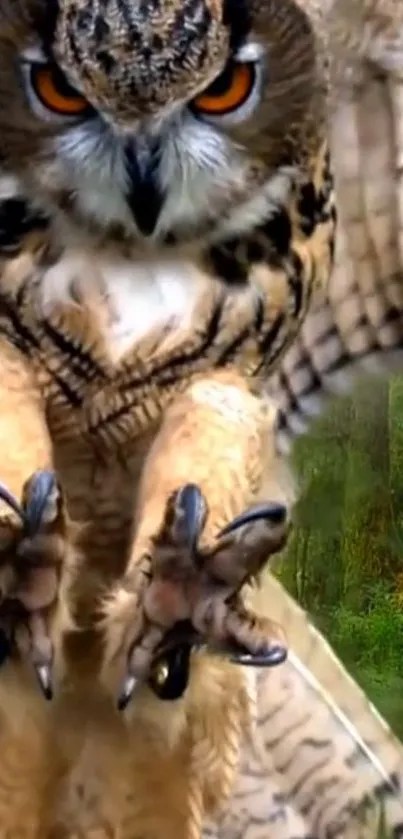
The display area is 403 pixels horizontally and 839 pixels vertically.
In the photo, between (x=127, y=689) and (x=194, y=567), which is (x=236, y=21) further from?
(x=127, y=689)

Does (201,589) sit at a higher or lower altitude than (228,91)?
lower

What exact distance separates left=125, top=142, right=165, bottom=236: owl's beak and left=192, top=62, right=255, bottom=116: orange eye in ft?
0.19

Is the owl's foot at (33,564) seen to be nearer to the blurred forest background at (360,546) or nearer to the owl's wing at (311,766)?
the owl's wing at (311,766)

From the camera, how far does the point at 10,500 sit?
70.8 inches

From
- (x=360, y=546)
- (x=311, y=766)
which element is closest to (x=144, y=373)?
(x=311, y=766)

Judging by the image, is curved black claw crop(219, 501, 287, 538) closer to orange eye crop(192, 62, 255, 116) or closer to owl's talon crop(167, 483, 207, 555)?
owl's talon crop(167, 483, 207, 555)

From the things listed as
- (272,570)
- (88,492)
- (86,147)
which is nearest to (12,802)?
(88,492)

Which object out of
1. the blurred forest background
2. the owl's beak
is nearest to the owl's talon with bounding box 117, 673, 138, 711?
the owl's beak

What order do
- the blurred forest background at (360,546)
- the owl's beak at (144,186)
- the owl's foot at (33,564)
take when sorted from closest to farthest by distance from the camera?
the owl's foot at (33,564) → the owl's beak at (144,186) → the blurred forest background at (360,546)

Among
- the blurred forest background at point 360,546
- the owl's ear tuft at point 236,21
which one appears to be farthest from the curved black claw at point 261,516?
the blurred forest background at point 360,546

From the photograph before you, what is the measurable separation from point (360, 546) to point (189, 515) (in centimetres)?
159

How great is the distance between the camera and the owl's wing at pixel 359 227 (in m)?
2.35

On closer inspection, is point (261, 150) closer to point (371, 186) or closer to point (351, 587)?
point (371, 186)

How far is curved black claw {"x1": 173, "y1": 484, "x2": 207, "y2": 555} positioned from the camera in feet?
5.93
